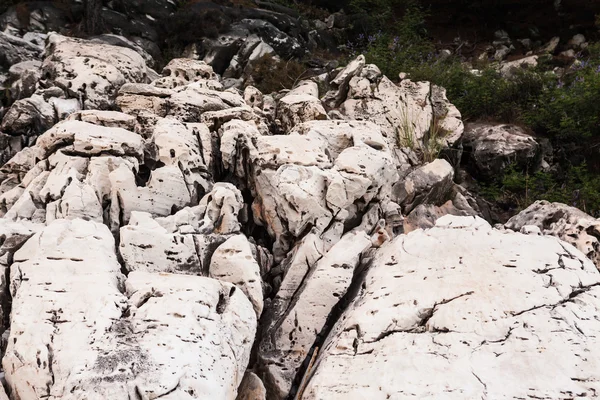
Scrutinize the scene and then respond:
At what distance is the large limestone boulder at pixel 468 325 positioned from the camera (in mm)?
2953

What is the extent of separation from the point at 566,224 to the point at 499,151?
2.79 metres

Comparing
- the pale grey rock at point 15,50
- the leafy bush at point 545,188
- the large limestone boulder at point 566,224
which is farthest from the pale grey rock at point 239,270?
the pale grey rock at point 15,50

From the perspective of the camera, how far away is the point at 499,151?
766 cm

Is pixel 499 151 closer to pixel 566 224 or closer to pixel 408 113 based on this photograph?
pixel 408 113

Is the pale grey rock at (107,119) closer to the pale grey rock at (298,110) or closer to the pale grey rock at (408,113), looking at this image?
the pale grey rock at (298,110)

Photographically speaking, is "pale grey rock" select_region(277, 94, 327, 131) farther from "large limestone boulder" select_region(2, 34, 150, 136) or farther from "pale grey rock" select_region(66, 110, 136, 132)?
"large limestone boulder" select_region(2, 34, 150, 136)

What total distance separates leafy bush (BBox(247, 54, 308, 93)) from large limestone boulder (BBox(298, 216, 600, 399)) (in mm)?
6138

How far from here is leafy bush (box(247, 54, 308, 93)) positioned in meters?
9.62

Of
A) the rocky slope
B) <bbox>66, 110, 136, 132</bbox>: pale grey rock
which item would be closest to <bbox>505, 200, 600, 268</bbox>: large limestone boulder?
the rocky slope

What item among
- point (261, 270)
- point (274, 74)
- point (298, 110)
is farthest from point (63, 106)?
point (274, 74)

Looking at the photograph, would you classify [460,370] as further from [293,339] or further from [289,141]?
[289,141]

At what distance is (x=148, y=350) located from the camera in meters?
3.02

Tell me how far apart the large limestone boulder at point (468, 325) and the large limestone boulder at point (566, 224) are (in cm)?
93

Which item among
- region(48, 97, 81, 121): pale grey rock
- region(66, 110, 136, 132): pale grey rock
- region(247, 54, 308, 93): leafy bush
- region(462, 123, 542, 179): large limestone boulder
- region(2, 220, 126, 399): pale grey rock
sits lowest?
region(462, 123, 542, 179): large limestone boulder
